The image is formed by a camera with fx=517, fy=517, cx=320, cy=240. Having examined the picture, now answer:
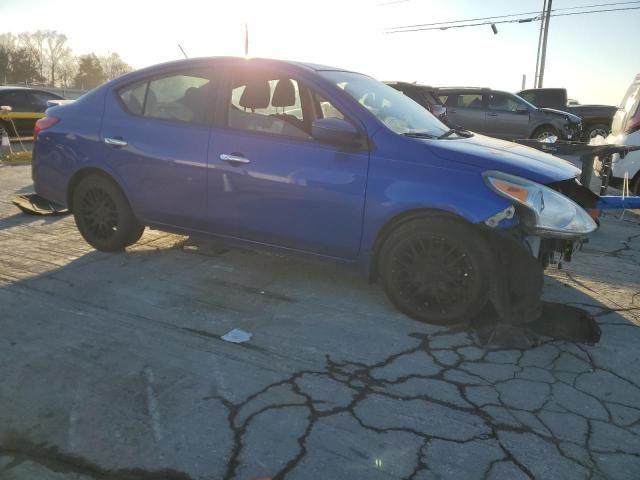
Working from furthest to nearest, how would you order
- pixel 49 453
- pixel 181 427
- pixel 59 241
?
pixel 59 241, pixel 181 427, pixel 49 453

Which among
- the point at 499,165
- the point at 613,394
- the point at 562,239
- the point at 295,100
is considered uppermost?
the point at 295,100

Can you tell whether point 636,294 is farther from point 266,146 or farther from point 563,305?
point 266,146

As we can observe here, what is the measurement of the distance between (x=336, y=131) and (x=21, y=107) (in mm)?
13454

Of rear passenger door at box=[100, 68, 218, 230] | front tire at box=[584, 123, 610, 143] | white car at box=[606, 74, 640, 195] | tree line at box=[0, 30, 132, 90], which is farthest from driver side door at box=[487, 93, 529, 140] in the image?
tree line at box=[0, 30, 132, 90]

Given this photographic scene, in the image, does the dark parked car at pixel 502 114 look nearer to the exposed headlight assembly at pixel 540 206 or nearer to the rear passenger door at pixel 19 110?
the rear passenger door at pixel 19 110

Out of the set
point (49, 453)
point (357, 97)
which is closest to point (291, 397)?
point (49, 453)

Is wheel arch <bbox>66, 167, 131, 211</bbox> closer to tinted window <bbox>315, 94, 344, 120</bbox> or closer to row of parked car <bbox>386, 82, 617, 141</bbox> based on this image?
tinted window <bbox>315, 94, 344, 120</bbox>

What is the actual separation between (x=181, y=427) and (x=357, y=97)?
248 centimetres

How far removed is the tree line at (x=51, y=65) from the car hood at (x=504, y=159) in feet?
161

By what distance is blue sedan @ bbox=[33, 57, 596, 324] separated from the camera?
3199 mm

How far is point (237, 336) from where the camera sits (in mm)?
3225

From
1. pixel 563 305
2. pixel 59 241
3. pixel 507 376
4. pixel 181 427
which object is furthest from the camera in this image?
pixel 59 241

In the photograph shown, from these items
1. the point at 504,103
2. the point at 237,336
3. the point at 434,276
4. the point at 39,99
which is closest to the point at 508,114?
the point at 504,103

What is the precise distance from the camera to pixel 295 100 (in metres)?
3.84
